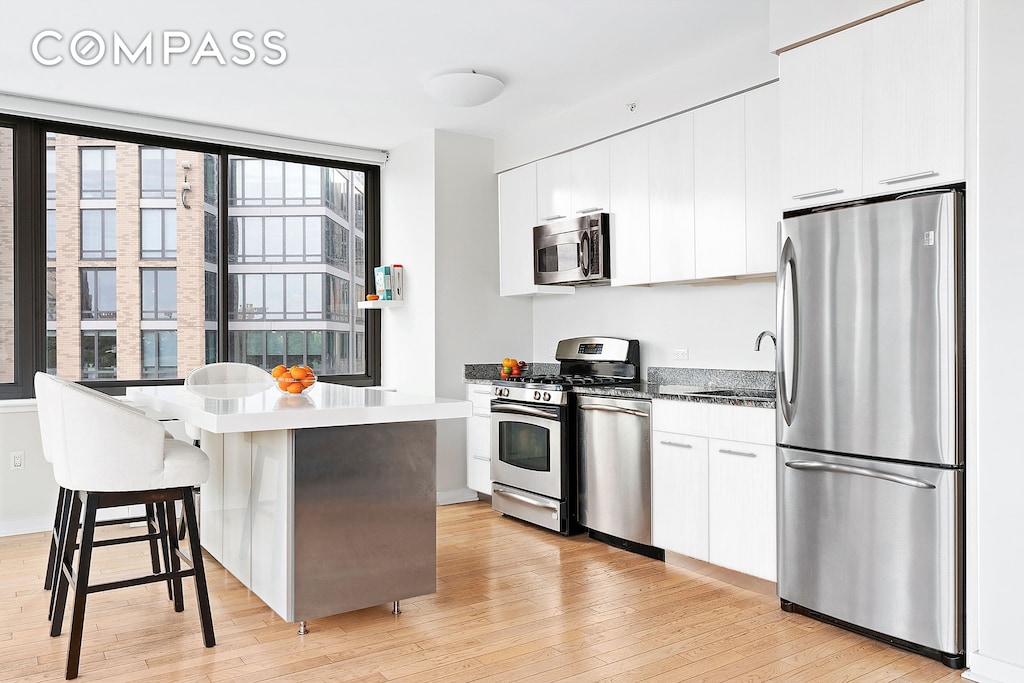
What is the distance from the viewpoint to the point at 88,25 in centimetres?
348

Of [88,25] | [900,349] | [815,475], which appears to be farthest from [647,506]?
[88,25]

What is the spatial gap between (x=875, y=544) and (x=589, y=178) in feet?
8.81

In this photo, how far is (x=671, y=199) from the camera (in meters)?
4.05

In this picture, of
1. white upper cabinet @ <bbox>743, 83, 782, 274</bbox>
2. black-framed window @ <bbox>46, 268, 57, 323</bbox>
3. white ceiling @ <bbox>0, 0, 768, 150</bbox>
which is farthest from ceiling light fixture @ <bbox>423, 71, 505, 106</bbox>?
black-framed window @ <bbox>46, 268, 57, 323</bbox>

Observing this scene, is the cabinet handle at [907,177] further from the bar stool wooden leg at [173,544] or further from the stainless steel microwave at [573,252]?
the bar stool wooden leg at [173,544]

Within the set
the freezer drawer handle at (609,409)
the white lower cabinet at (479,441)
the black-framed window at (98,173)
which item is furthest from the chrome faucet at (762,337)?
the black-framed window at (98,173)

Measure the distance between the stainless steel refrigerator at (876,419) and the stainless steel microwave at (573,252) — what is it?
1514mm

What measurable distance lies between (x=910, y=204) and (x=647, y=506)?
1891 mm

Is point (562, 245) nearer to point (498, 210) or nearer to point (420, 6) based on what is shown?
point (498, 210)

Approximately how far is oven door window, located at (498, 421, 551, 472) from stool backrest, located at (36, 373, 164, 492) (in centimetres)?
229

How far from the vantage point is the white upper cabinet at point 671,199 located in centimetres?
396

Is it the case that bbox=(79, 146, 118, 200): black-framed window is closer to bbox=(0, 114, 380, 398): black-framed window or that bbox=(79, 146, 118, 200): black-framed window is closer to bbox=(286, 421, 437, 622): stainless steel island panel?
bbox=(0, 114, 380, 398): black-framed window

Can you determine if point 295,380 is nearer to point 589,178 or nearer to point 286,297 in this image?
point 589,178

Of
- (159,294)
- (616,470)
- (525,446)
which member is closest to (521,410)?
(525,446)
